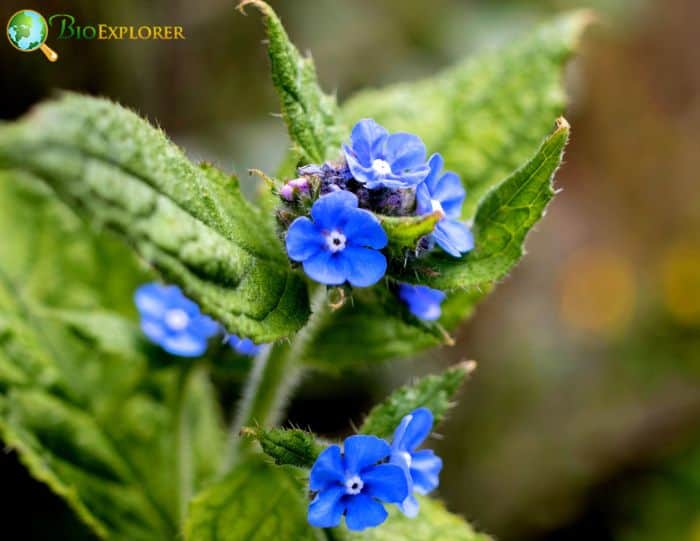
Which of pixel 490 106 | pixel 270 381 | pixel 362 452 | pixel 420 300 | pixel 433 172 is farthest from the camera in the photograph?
pixel 490 106

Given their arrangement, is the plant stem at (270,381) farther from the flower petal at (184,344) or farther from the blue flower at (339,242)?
the blue flower at (339,242)

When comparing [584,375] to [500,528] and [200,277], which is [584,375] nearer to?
[500,528]

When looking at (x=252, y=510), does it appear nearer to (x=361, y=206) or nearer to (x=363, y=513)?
(x=363, y=513)

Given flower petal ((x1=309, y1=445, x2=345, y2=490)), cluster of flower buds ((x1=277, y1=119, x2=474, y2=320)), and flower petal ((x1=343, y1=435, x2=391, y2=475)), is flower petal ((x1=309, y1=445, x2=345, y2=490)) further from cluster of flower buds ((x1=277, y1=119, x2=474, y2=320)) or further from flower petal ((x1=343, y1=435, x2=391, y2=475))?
cluster of flower buds ((x1=277, y1=119, x2=474, y2=320))

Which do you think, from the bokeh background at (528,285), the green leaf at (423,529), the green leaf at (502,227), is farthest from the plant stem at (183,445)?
the bokeh background at (528,285)

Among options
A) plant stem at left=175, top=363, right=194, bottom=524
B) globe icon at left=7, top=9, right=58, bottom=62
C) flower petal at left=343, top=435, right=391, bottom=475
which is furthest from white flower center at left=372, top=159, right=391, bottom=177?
globe icon at left=7, top=9, right=58, bottom=62

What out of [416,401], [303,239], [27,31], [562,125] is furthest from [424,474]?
[27,31]
